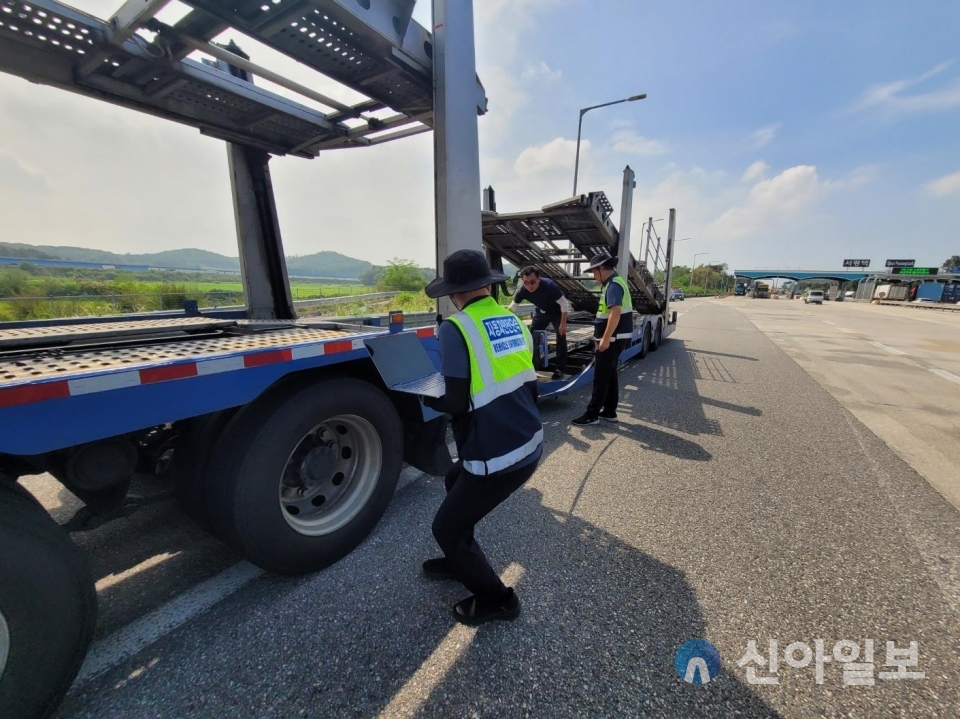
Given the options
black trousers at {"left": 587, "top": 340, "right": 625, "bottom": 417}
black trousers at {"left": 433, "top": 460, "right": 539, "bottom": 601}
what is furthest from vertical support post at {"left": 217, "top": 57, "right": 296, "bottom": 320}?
black trousers at {"left": 587, "top": 340, "right": 625, "bottom": 417}

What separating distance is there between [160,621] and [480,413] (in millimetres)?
1795

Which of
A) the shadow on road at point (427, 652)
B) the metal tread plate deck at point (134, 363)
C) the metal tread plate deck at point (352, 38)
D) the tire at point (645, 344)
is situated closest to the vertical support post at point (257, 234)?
the metal tread plate deck at point (352, 38)

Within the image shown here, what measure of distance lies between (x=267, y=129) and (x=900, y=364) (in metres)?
12.2

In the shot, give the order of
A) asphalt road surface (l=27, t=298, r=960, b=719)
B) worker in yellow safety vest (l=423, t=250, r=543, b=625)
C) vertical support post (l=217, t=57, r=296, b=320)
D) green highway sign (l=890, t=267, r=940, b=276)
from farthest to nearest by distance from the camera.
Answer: green highway sign (l=890, t=267, r=940, b=276), vertical support post (l=217, t=57, r=296, b=320), worker in yellow safety vest (l=423, t=250, r=543, b=625), asphalt road surface (l=27, t=298, r=960, b=719)

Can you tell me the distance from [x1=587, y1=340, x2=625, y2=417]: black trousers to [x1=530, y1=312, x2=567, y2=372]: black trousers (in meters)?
0.78

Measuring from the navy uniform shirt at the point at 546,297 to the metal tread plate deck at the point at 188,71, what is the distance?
9.04 feet

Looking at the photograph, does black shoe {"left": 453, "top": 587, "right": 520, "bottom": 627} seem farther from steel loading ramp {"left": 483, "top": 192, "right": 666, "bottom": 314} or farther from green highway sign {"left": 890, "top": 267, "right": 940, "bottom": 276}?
green highway sign {"left": 890, "top": 267, "right": 940, "bottom": 276}

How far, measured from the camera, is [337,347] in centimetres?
220

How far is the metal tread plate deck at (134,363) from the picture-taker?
1305 millimetres

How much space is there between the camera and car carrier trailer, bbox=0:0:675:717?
1387 millimetres

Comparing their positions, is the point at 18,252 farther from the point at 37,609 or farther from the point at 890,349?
the point at 890,349

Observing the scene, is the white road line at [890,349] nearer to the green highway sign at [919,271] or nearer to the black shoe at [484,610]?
the black shoe at [484,610]

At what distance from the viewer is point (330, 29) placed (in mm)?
2555

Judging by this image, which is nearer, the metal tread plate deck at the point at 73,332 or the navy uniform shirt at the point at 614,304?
the metal tread plate deck at the point at 73,332
